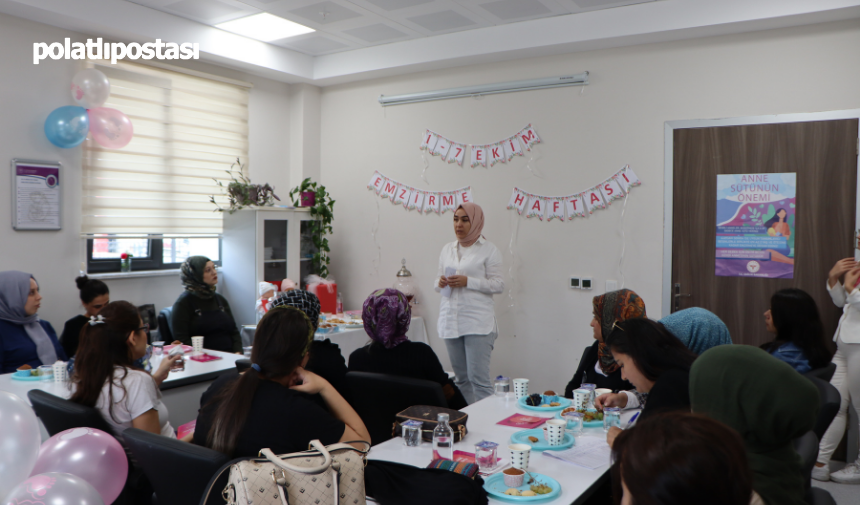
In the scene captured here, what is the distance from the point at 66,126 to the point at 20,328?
136 centimetres

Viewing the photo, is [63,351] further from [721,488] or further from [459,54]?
[721,488]

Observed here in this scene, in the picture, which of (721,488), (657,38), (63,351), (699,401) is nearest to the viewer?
(721,488)

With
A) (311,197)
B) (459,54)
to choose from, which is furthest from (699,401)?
(311,197)

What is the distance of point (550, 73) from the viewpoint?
4621 millimetres

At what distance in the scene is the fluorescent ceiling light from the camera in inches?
182

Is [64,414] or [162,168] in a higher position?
[162,168]

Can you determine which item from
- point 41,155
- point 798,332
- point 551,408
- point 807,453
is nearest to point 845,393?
point 798,332

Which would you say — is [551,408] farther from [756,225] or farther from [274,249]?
[274,249]

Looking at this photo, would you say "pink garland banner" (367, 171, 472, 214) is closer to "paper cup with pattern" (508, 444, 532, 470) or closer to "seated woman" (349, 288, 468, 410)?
"seated woman" (349, 288, 468, 410)

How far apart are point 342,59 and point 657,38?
2.59 metres

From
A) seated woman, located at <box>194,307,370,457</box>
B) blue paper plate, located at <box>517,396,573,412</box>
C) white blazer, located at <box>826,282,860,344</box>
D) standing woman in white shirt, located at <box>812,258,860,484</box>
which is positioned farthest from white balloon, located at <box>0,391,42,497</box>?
white blazer, located at <box>826,282,860,344</box>

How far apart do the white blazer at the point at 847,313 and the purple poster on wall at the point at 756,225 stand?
29 centimetres

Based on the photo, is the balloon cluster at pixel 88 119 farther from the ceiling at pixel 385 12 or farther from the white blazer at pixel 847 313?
the white blazer at pixel 847 313

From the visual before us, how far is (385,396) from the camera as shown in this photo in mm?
2594
